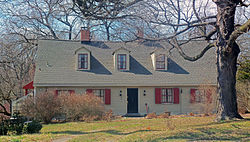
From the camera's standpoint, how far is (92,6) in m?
11.2

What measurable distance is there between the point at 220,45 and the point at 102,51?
12.4 meters

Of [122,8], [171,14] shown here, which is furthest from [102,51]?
[122,8]

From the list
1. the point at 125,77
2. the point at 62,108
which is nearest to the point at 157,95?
the point at 125,77

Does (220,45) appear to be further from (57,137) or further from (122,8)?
(57,137)

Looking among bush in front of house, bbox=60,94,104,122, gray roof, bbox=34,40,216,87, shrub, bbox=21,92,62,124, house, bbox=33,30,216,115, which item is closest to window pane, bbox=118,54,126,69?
house, bbox=33,30,216,115

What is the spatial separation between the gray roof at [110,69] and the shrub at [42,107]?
3255 mm

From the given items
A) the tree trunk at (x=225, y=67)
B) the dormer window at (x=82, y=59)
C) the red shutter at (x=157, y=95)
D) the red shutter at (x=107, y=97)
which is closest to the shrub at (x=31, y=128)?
the tree trunk at (x=225, y=67)

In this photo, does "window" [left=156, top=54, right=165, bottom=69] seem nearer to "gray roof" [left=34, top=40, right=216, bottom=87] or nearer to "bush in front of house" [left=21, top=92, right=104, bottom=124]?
"gray roof" [left=34, top=40, right=216, bottom=87]

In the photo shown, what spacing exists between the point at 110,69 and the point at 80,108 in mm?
6145

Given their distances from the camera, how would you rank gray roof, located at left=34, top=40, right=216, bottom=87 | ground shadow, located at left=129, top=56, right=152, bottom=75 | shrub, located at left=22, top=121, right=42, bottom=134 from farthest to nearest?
ground shadow, located at left=129, top=56, right=152, bottom=75 < gray roof, located at left=34, top=40, right=216, bottom=87 < shrub, located at left=22, top=121, right=42, bottom=134

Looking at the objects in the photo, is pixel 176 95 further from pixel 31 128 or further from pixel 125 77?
pixel 31 128

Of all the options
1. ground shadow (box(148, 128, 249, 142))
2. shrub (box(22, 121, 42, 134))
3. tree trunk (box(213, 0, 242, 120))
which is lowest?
shrub (box(22, 121, 42, 134))

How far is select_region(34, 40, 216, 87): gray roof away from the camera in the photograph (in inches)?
808

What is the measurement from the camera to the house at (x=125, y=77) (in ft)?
67.3
